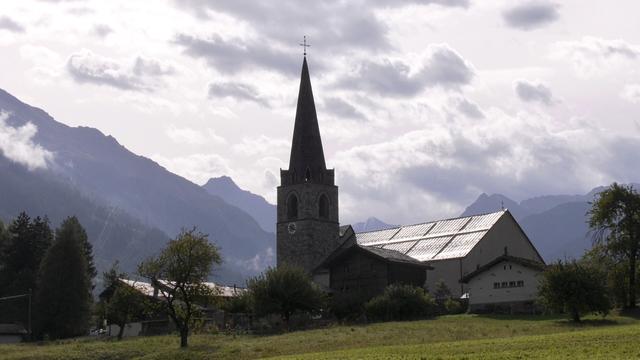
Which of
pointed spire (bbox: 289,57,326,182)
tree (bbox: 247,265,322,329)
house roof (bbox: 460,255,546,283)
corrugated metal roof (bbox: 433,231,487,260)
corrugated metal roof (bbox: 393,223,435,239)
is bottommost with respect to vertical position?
tree (bbox: 247,265,322,329)

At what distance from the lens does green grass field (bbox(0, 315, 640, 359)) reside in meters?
41.3

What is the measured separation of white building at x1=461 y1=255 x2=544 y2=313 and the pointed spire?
4013 cm

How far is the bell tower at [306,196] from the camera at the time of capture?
114312 mm

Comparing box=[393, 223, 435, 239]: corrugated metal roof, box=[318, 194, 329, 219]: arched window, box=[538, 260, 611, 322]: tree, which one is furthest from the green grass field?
box=[318, 194, 329, 219]: arched window

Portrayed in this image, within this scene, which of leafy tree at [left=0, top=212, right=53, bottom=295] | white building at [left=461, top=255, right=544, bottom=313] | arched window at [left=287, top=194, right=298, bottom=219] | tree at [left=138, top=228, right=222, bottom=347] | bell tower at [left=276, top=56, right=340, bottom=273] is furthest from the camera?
arched window at [left=287, top=194, right=298, bottom=219]

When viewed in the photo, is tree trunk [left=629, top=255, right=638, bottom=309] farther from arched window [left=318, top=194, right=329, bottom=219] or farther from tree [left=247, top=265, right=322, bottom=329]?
arched window [left=318, top=194, right=329, bottom=219]

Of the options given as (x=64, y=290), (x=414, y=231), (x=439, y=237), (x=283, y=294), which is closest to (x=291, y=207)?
(x=414, y=231)

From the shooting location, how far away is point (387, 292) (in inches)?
2980

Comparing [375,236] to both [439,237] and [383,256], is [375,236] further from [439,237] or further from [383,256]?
[383,256]

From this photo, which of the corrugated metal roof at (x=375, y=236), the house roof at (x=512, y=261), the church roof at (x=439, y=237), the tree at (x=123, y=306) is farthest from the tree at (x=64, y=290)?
the house roof at (x=512, y=261)

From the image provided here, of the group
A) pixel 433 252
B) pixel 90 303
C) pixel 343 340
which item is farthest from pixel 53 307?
pixel 343 340

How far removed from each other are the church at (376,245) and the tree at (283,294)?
23.3 ft

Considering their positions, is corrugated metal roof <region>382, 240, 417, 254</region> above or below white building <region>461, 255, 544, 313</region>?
above

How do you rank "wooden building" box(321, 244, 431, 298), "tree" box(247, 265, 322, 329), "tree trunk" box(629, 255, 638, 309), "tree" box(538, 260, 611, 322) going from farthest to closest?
"wooden building" box(321, 244, 431, 298), "tree" box(247, 265, 322, 329), "tree trunk" box(629, 255, 638, 309), "tree" box(538, 260, 611, 322)
